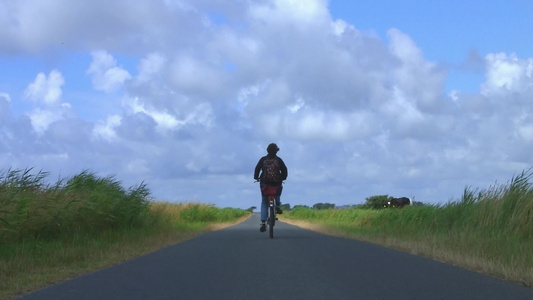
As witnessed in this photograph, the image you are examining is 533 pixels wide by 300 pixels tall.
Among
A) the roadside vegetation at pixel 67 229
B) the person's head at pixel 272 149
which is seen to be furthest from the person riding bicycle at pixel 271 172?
the roadside vegetation at pixel 67 229

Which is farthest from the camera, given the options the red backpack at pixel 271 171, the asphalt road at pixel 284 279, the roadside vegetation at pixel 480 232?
the red backpack at pixel 271 171

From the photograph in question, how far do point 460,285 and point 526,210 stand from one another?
8545 mm

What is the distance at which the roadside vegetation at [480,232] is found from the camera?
12.2 meters

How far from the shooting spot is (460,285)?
31.3 feet

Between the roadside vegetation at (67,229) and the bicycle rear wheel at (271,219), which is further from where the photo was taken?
the bicycle rear wheel at (271,219)

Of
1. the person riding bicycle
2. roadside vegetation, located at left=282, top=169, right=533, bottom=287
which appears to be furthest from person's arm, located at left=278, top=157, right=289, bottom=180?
roadside vegetation, located at left=282, top=169, right=533, bottom=287

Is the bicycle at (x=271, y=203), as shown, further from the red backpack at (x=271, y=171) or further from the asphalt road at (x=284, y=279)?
the asphalt road at (x=284, y=279)

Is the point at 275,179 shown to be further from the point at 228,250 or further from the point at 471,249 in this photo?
the point at 471,249

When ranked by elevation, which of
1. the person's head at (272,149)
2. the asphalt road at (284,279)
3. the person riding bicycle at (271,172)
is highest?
the person's head at (272,149)

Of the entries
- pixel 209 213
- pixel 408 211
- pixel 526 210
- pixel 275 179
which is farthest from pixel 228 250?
pixel 209 213

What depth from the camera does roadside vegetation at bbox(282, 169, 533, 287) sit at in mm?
12188

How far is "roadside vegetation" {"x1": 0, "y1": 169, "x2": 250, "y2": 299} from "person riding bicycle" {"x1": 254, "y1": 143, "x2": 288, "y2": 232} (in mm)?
2852

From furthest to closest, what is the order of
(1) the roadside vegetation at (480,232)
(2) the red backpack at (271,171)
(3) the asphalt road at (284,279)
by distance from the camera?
(2) the red backpack at (271,171) → (1) the roadside vegetation at (480,232) → (3) the asphalt road at (284,279)

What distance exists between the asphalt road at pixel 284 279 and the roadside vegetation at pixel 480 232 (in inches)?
25.8
